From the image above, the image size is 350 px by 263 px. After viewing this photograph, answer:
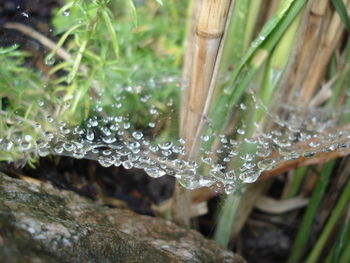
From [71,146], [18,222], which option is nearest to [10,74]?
[71,146]

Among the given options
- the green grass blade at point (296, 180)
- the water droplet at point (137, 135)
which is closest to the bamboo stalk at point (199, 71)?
the water droplet at point (137, 135)

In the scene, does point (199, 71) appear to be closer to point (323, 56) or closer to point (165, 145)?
point (165, 145)

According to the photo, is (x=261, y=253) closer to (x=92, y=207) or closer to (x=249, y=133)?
(x=249, y=133)

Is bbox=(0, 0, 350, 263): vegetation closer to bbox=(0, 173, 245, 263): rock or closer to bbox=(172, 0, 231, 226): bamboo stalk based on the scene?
bbox=(172, 0, 231, 226): bamboo stalk

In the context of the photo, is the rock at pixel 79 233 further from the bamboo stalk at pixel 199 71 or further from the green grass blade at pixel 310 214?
the green grass blade at pixel 310 214

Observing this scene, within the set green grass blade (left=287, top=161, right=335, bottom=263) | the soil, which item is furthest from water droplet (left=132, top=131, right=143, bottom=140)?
green grass blade (left=287, top=161, right=335, bottom=263)

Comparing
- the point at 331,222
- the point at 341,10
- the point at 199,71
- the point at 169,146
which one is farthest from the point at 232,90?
the point at 331,222
